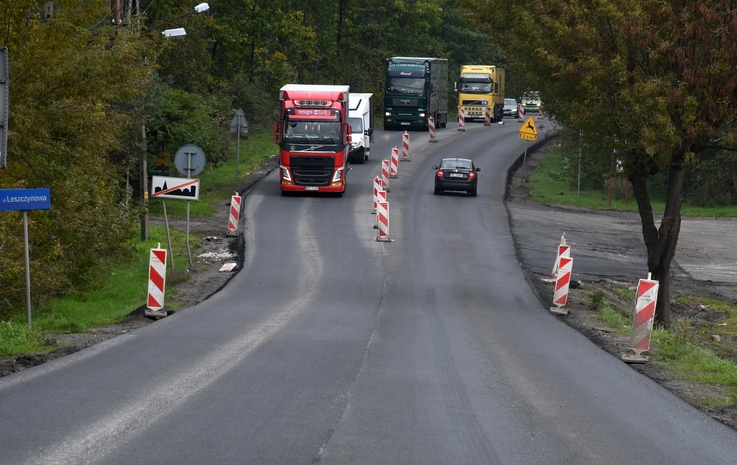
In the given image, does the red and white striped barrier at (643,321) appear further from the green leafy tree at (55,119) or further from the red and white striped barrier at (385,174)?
the red and white striped barrier at (385,174)

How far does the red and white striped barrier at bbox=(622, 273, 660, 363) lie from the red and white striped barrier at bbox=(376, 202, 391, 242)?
1428 cm

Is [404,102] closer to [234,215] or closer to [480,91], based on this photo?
[480,91]

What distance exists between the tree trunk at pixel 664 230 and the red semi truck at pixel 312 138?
17.6 m

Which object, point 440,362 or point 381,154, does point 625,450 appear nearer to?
point 440,362

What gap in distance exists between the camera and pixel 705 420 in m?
9.77

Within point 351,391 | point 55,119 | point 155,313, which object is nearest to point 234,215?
point 155,313

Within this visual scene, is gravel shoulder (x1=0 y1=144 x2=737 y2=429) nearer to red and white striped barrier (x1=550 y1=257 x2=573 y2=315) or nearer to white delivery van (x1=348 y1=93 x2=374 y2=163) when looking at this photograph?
red and white striped barrier (x1=550 y1=257 x2=573 y2=315)

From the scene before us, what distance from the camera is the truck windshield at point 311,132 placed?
36.7m

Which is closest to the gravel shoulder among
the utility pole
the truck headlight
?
the utility pole

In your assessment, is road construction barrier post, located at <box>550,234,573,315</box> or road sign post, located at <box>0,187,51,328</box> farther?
road construction barrier post, located at <box>550,234,573,315</box>

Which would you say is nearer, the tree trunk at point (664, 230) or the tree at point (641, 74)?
the tree at point (641, 74)

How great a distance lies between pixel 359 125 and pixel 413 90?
50.7ft

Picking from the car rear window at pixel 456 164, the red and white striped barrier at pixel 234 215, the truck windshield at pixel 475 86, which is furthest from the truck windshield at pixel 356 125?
the truck windshield at pixel 475 86

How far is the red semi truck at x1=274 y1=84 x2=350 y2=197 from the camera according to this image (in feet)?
120
